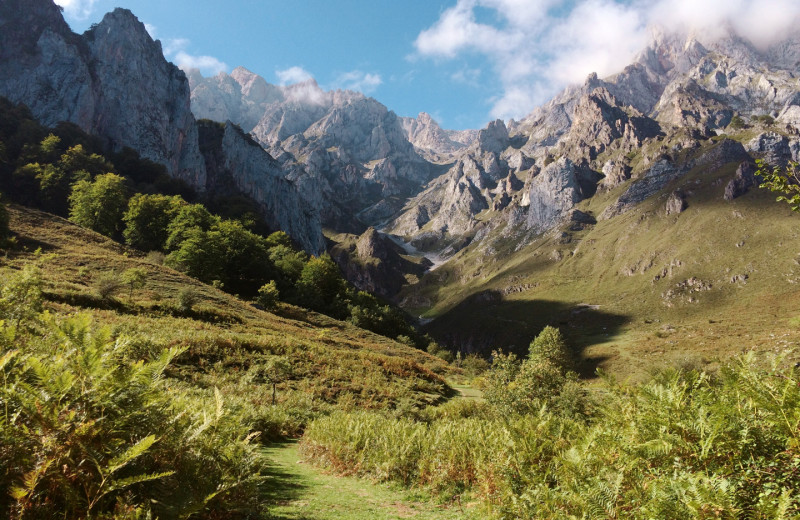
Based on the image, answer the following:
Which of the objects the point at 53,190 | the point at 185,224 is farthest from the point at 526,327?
the point at 53,190

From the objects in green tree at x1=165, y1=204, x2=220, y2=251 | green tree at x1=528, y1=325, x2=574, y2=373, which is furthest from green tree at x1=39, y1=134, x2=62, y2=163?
green tree at x1=528, y1=325, x2=574, y2=373

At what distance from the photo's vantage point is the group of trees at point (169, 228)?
5931cm

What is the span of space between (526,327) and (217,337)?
6256 inches

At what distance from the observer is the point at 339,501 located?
7984 mm

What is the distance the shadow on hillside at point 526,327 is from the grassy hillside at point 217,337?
111358 mm

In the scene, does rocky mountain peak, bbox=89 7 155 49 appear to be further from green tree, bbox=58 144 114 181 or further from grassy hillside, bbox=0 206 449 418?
grassy hillside, bbox=0 206 449 418

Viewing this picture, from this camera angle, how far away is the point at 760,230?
164875mm

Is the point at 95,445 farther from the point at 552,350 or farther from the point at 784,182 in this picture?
the point at 552,350

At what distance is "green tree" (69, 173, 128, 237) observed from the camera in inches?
2456

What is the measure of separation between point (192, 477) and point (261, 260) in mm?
65856

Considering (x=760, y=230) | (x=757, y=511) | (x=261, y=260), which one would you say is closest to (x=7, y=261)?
(x=261, y=260)

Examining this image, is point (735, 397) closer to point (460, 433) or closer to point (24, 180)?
point (460, 433)

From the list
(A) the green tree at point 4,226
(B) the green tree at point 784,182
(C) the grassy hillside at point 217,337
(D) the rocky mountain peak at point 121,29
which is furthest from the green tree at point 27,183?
(B) the green tree at point 784,182

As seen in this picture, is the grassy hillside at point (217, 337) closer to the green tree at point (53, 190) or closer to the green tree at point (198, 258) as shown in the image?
the green tree at point (198, 258)
